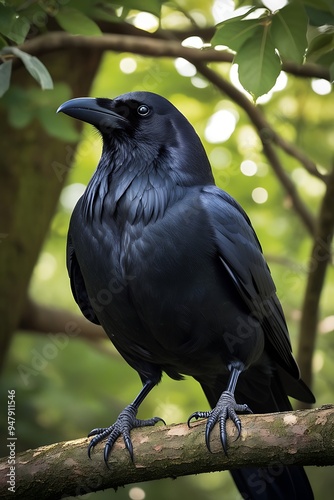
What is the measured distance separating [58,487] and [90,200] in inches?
59.4

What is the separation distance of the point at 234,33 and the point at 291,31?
0.26 meters

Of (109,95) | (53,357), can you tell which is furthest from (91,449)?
(109,95)

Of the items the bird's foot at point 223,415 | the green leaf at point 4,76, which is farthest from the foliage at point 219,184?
the bird's foot at point 223,415

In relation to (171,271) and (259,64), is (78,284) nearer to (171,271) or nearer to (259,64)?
(171,271)

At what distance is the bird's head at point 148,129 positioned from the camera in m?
4.34

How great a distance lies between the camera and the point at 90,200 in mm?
4238

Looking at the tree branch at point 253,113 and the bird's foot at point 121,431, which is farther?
the tree branch at point 253,113

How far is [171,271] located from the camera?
155 inches

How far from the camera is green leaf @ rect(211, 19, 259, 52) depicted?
11.6ft

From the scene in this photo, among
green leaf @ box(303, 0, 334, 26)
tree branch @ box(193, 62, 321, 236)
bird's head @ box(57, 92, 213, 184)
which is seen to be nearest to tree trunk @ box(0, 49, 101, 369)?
tree branch @ box(193, 62, 321, 236)

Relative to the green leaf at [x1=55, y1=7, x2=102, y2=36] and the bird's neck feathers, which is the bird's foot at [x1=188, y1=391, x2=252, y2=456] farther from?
the green leaf at [x1=55, y1=7, x2=102, y2=36]

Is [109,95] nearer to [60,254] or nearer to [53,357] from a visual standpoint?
[60,254]

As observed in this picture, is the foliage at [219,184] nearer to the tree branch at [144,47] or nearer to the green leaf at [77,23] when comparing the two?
the tree branch at [144,47]

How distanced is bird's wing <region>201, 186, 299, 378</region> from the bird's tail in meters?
0.24
